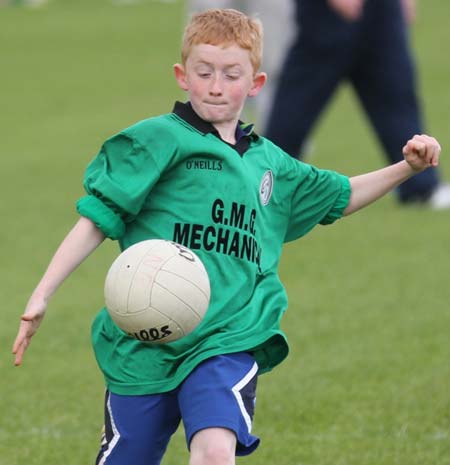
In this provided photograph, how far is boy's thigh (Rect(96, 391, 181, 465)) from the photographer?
493 cm

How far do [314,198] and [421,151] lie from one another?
1.54 feet

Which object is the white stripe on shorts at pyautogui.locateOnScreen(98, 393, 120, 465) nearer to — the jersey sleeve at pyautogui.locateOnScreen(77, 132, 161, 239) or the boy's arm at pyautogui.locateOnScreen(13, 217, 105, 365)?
the boy's arm at pyautogui.locateOnScreen(13, 217, 105, 365)

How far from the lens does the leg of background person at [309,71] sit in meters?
11.8

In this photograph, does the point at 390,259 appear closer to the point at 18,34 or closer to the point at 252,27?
the point at 252,27

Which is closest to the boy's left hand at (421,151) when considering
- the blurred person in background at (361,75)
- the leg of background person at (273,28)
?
the blurred person in background at (361,75)

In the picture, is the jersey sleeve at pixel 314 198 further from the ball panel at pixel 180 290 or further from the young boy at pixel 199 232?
the ball panel at pixel 180 290

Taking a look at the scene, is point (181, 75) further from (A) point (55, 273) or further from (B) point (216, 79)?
(A) point (55, 273)

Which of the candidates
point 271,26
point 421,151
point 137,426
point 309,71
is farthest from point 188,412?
point 271,26

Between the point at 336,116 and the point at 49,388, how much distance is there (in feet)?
37.8

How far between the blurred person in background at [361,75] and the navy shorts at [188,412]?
7004mm

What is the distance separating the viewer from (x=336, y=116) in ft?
60.6

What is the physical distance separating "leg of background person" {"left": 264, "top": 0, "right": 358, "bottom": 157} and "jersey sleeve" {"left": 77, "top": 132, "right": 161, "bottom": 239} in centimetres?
702

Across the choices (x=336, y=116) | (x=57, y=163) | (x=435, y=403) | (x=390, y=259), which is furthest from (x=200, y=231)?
(x=336, y=116)

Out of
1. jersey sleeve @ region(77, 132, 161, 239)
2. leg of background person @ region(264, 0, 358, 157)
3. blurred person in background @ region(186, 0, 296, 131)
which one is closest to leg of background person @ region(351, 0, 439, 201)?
leg of background person @ region(264, 0, 358, 157)
